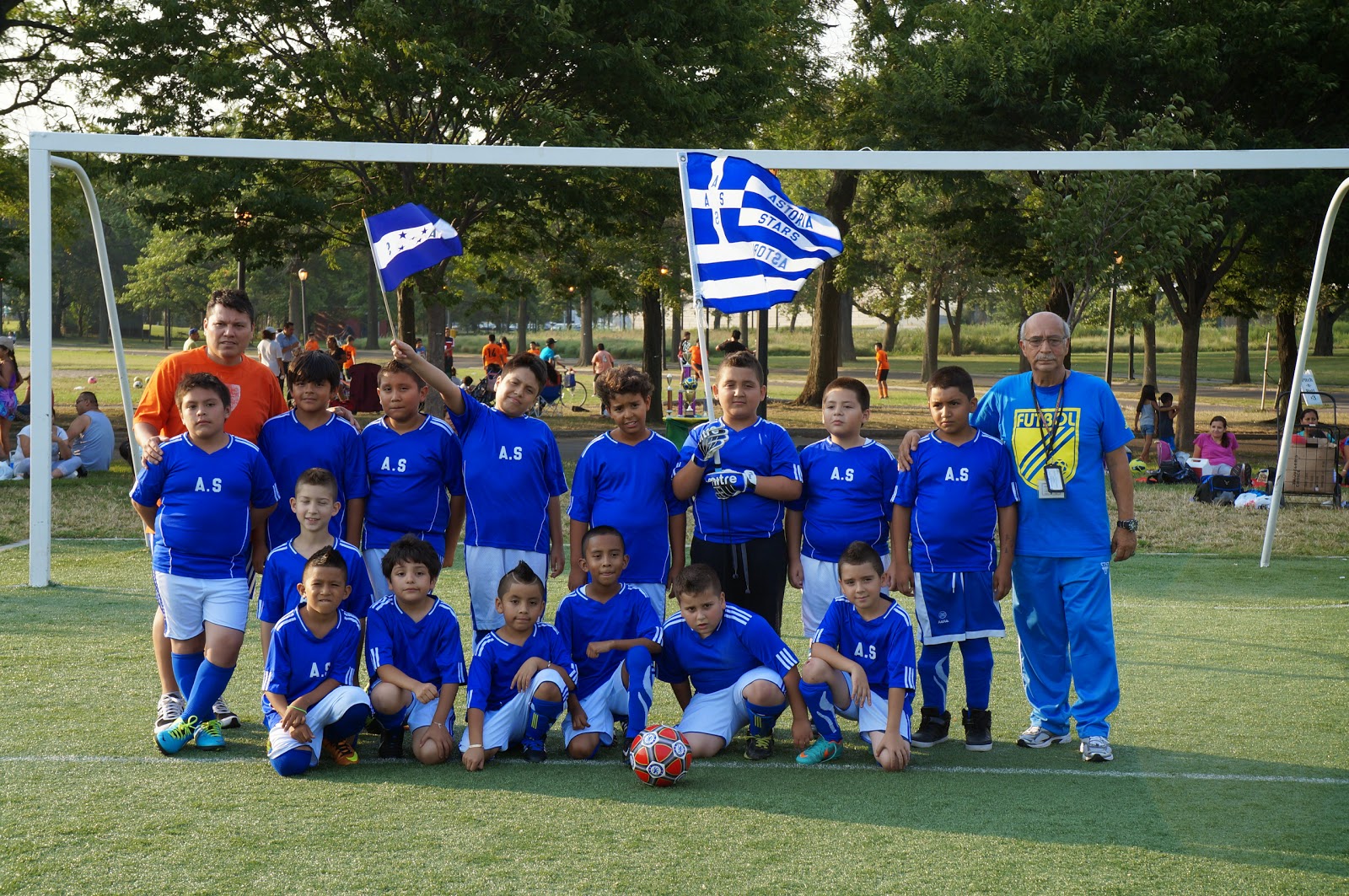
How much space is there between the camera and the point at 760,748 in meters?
5.09

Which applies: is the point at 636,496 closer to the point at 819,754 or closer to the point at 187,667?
the point at 819,754

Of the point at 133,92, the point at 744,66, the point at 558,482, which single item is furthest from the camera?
the point at 744,66

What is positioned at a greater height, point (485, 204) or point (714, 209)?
point (485, 204)

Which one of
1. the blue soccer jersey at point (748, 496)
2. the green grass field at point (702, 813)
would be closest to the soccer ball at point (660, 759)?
the green grass field at point (702, 813)

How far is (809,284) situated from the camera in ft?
189

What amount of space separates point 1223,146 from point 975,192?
4123 mm

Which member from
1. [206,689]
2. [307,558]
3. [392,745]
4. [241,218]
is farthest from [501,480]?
[241,218]

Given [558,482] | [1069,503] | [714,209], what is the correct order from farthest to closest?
[714,209] < [558,482] < [1069,503]

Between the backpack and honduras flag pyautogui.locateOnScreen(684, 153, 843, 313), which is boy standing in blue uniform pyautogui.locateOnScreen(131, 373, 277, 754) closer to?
honduras flag pyautogui.locateOnScreen(684, 153, 843, 313)

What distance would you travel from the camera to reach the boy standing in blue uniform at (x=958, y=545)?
17.1 ft

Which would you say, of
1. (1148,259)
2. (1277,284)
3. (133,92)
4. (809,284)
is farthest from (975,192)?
(809,284)

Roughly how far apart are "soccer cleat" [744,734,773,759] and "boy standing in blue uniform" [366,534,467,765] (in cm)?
123

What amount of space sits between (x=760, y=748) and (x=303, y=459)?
235 cm

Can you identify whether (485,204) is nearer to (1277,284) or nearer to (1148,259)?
(1148,259)
